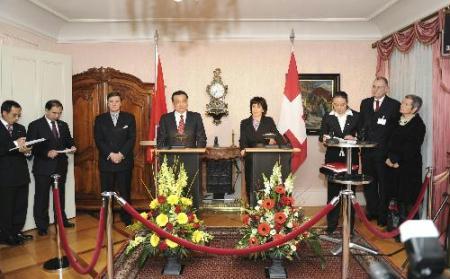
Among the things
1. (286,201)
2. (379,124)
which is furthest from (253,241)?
(379,124)

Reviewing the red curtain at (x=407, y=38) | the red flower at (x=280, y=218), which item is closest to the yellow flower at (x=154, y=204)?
the red flower at (x=280, y=218)

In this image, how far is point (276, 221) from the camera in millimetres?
3539

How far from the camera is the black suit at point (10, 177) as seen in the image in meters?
4.62

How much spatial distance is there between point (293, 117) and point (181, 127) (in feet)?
5.63

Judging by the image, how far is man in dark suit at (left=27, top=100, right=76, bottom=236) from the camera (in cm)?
507

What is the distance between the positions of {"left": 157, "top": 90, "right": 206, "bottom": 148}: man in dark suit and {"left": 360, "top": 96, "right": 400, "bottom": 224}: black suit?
201 cm

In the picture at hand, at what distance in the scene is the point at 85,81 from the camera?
6.20 meters

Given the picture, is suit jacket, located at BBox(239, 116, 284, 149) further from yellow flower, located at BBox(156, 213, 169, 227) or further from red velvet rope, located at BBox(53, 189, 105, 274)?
red velvet rope, located at BBox(53, 189, 105, 274)

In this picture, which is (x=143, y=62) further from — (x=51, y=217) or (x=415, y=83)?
(x=415, y=83)

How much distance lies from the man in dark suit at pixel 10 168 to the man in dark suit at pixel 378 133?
3.98 metres

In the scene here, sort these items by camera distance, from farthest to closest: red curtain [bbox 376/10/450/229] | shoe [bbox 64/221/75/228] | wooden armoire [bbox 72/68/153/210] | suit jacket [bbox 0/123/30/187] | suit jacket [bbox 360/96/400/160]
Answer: wooden armoire [bbox 72/68/153/210], shoe [bbox 64/221/75/228], suit jacket [bbox 360/96/400/160], suit jacket [bbox 0/123/30/187], red curtain [bbox 376/10/450/229]

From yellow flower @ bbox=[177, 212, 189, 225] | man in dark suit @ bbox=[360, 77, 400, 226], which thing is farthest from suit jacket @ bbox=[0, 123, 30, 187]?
man in dark suit @ bbox=[360, 77, 400, 226]

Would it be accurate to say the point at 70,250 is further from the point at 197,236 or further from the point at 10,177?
the point at 10,177

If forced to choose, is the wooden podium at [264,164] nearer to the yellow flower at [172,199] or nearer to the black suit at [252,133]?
the black suit at [252,133]
